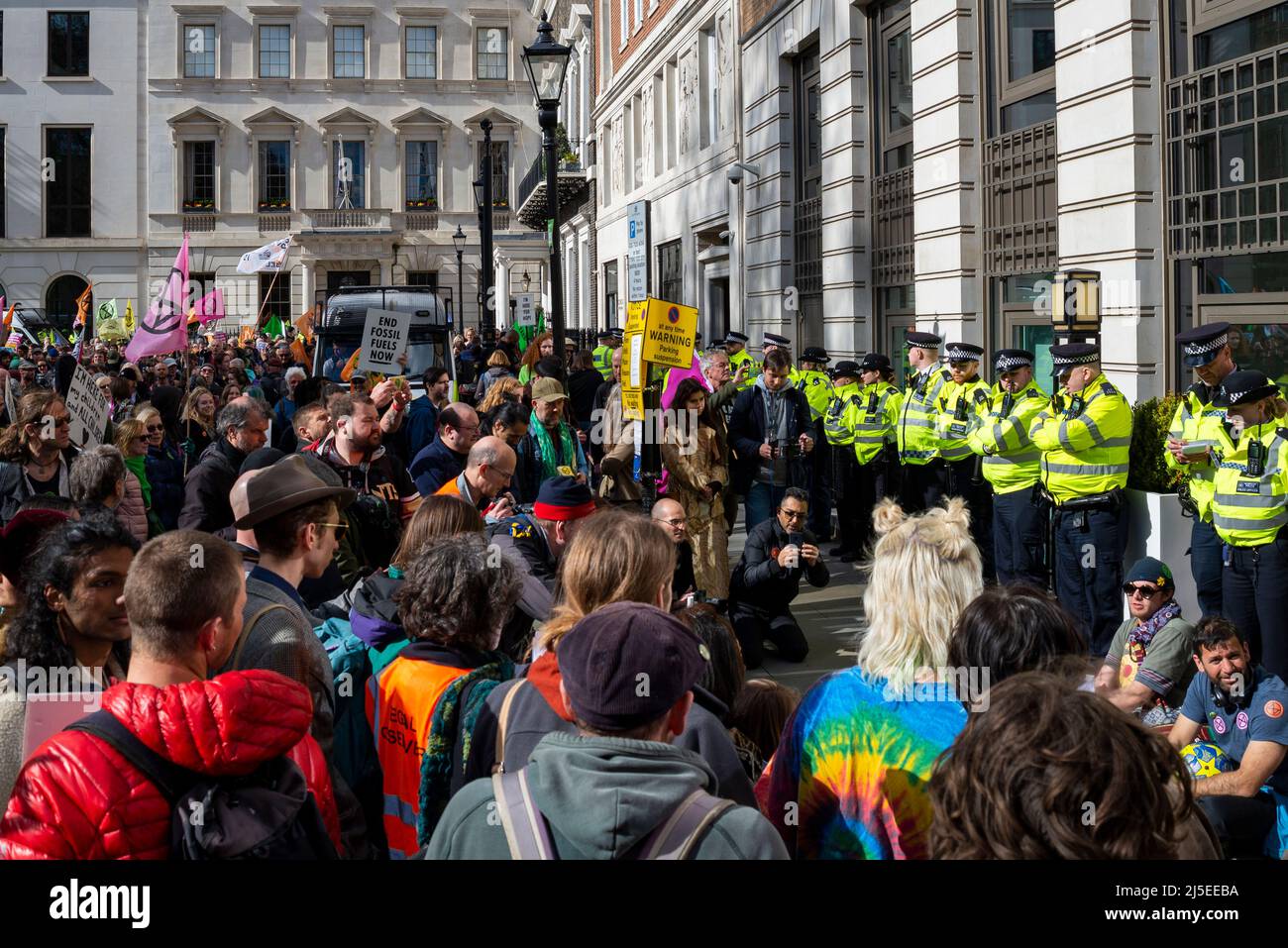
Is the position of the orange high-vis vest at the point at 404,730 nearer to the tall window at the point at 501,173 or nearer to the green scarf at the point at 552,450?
the green scarf at the point at 552,450

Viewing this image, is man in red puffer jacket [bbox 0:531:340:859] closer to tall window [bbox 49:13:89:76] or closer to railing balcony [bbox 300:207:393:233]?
railing balcony [bbox 300:207:393:233]

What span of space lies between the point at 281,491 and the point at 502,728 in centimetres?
138

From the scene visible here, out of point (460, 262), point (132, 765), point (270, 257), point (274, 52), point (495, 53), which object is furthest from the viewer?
point (495, 53)

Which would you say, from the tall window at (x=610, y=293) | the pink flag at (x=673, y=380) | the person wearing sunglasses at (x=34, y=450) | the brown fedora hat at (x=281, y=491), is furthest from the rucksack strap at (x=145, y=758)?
the tall window at (x=610, y=293)

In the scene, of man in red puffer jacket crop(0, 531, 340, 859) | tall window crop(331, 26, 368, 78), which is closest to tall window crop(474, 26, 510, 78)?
tall window crop(331, 26, 368, 78)

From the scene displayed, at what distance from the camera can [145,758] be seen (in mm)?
2609

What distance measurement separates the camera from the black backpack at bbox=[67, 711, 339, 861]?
2596mm

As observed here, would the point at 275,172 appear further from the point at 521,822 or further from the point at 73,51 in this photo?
the point at 521,822

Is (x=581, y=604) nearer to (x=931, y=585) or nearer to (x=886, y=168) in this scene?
(x=931, y=585)

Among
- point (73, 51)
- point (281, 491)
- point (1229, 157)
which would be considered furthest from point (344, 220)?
point (281, 491)

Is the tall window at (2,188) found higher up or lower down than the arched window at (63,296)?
higher up

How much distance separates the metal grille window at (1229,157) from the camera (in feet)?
30.2

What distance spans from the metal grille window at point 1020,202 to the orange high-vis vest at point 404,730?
9.64 m
